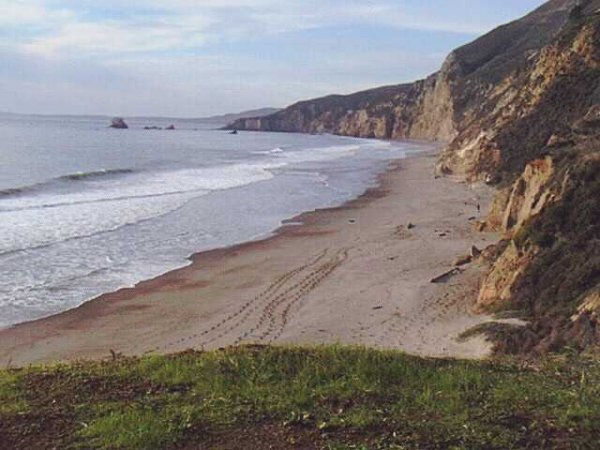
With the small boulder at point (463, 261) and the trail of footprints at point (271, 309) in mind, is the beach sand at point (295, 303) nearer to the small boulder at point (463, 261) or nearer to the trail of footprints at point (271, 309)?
the trail of footprints at point (271, 309)

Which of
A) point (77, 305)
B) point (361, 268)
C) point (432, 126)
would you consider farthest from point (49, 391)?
point (432, 126)

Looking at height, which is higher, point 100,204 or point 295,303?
point 295,303

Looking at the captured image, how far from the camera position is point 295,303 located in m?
15.5

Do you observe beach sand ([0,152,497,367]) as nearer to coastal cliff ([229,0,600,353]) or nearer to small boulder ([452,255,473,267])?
small boulder ([452,255,473,267])

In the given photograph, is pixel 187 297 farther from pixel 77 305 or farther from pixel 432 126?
pixel 432 126

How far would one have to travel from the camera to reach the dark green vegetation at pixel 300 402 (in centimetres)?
502

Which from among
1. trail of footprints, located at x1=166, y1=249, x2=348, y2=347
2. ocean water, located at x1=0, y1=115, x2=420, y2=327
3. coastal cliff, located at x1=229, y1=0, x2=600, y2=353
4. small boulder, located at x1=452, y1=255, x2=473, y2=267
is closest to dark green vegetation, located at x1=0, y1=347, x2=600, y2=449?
coastal cliff, located at x1=229, y1=0, x2=600, y2=353

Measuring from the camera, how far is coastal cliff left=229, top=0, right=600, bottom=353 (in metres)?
11.5

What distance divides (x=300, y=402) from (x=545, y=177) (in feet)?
38.7

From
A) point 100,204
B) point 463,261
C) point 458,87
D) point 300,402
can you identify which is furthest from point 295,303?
point 458,87

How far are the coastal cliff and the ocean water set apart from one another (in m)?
8.07

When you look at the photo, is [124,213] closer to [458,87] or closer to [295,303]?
[295,303]

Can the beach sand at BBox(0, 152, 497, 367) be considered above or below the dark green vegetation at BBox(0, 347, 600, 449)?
below

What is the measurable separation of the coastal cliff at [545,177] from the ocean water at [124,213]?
8.07 meters
